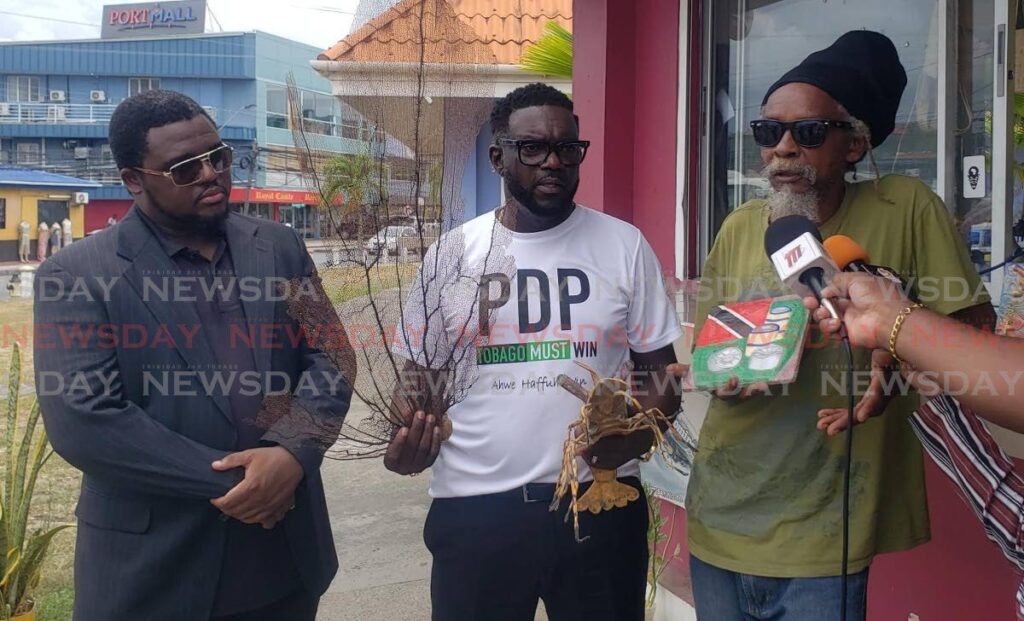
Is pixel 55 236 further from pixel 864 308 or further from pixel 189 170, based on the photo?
pixel 864 308

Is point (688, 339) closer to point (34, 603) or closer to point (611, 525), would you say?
point (611, 525)

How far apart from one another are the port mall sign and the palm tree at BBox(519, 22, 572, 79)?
5630 centimetres

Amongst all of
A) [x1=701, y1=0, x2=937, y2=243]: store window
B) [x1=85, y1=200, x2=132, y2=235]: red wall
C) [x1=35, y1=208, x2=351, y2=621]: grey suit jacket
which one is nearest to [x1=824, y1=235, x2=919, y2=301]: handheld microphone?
[x1=35, y1=208, x2=351, y2=621]: grey suit jacket

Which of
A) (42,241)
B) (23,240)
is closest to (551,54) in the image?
(42,241)

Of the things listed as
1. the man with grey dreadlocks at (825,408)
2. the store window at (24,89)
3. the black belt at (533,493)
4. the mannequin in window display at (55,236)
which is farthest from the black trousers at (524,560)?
the store window at (24,89)

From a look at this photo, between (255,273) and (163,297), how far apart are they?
25 centimetres

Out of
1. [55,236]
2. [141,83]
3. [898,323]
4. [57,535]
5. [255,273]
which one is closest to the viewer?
[898,323]

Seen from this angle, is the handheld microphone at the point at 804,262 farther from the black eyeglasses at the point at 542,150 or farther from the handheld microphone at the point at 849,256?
the black eyeglasses at the point at 542,150

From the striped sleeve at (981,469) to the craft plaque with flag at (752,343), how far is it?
0.30 m

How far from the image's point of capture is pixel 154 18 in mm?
57031

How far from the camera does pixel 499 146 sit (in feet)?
7.55

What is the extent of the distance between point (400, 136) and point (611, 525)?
111cm

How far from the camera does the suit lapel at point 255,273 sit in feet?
7.39

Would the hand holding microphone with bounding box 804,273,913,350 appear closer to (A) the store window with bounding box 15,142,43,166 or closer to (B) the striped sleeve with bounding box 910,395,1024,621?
(B) the striped sleeve with bounding box 910,395,1024,621
